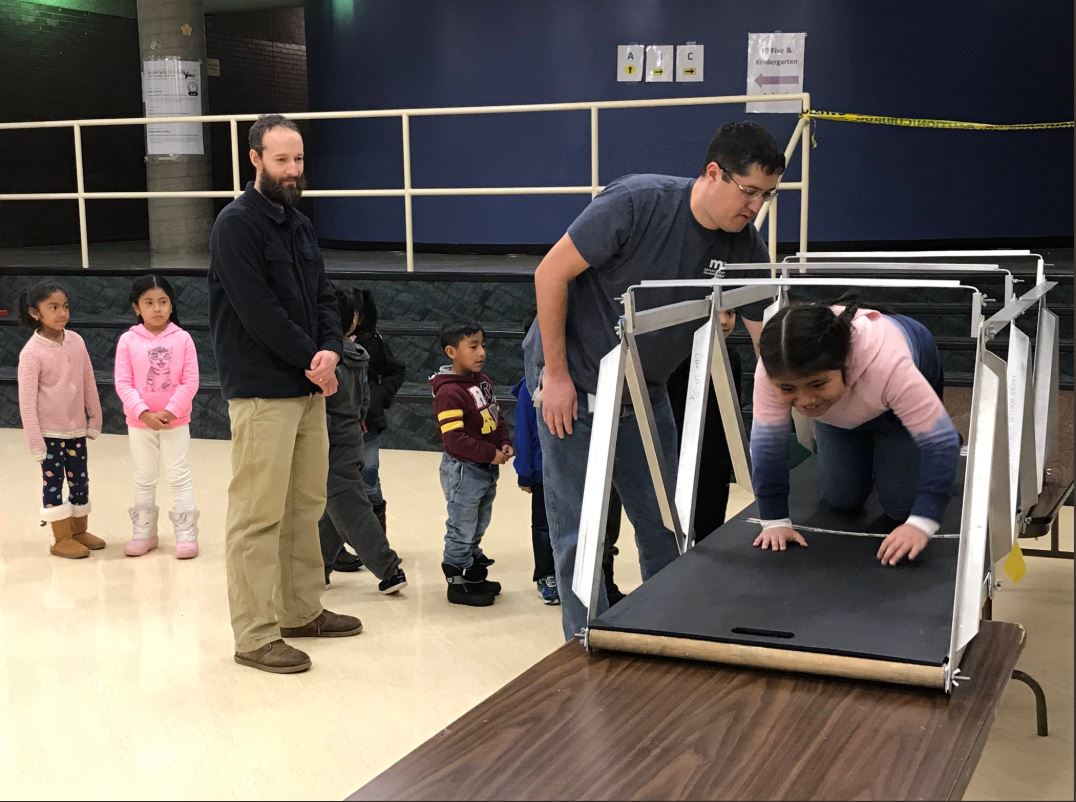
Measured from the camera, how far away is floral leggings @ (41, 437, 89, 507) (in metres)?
4.91

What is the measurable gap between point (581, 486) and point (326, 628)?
4.09 feet

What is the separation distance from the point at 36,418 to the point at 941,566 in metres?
3.61

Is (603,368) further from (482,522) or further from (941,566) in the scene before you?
(482,522)

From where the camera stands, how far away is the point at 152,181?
33.6ft

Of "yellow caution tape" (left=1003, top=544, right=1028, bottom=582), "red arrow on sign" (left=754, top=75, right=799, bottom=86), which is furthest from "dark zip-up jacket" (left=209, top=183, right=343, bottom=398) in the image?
"red arrow on sign" (left=754, top=75, right=799, bottom=86)

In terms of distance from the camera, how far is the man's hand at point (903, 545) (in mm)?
2764

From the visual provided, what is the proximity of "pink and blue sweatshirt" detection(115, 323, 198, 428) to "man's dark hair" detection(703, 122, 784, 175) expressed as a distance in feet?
9.22

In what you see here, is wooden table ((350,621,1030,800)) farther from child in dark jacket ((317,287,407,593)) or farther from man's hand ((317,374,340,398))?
child in dark jacket ((317,287,407,593))

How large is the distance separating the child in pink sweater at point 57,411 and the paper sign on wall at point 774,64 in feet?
16.7

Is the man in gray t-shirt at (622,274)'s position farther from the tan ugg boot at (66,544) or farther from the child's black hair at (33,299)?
the child's black hair at (33,299)

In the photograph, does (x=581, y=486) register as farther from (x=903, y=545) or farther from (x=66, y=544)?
(x=66, y=544)

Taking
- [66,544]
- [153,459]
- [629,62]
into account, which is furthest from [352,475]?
[629,62]

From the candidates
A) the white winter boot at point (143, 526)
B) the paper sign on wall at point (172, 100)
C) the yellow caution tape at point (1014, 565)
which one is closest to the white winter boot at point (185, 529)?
the white winter boot at point (143, 526)

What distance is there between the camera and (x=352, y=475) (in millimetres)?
4117
